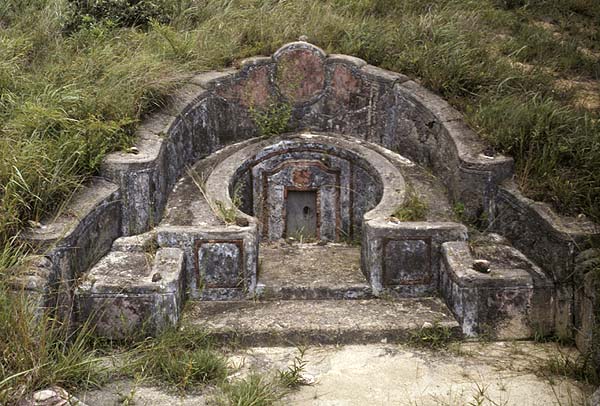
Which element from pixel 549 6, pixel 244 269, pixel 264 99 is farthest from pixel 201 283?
pixel 549 6

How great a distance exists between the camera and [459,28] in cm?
779

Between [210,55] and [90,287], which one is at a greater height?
[210,55]

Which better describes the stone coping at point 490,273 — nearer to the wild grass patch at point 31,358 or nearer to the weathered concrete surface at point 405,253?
the weathered concrete surface at point 405,253

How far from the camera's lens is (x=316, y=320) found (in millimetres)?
5023

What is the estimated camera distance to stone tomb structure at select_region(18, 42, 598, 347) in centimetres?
491

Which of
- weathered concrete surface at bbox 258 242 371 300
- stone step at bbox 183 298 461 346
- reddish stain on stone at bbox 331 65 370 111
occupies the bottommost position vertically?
stone step at bbox 183 298 461 346

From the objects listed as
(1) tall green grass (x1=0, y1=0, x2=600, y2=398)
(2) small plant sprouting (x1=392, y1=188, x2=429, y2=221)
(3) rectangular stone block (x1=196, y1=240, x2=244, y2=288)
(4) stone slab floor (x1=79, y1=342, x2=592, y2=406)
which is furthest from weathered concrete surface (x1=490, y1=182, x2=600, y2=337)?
(3) rectangular stone block (x1=196, y1=240, x2=244, y2=288)

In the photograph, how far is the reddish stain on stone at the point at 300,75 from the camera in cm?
718

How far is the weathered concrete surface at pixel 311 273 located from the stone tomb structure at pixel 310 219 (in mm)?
23

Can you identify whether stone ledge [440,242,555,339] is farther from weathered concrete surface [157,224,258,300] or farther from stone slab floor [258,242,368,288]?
weathered concrete surface [157,224,258,300]

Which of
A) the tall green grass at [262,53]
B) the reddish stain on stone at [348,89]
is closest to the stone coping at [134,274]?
the tall green grass at [262,53]

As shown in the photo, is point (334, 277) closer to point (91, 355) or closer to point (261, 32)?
point (91, 355)

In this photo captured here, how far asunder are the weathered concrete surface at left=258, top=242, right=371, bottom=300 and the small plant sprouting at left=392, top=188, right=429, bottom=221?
548 millimetres

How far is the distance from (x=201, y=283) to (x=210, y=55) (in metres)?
2.85
